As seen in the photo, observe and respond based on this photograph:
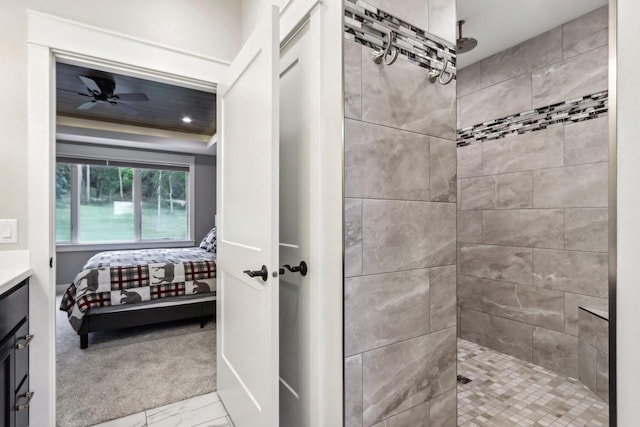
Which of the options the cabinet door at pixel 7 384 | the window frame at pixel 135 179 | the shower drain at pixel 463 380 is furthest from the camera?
the window frame at pixel 135 179

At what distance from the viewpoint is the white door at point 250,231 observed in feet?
4.23

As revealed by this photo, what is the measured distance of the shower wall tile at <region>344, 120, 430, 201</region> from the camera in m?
1.27

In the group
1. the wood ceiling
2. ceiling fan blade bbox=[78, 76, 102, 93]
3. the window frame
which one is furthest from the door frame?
the window frame

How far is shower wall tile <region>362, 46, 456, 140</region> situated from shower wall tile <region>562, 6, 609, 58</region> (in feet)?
4.84

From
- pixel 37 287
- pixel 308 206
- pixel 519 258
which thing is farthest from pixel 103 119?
pixel 519 258

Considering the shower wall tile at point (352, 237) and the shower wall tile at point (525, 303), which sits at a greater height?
the shower wall tile at point (352, 237)

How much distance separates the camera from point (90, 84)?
10.2 feet

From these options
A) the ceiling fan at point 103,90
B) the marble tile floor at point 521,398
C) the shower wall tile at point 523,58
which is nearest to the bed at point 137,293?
the ceiling fan at point 103,90

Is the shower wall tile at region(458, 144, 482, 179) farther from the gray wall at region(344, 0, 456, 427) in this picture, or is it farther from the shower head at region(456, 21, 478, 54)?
the gray wall at region(344, 0, 456, 427)

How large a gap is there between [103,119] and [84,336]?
3.34 m

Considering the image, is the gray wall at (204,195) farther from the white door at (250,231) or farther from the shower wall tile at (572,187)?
the shower wall tile at (572,187)

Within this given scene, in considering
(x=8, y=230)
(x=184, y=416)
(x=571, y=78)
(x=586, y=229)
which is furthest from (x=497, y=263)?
(x=8, y=230)

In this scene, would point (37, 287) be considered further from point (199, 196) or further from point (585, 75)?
point (199, 196)

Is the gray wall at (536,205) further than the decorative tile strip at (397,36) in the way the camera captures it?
Yes
